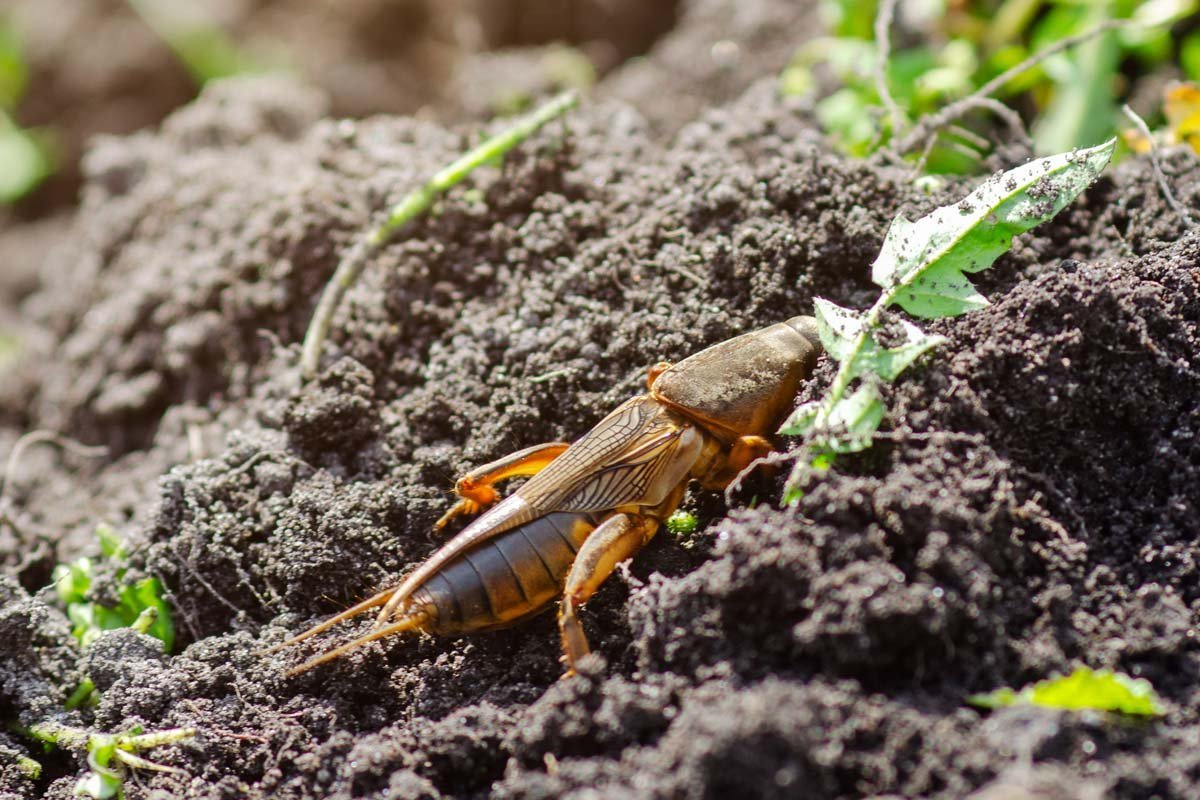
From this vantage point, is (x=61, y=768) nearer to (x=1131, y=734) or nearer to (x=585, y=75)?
(x=1131, y=734)

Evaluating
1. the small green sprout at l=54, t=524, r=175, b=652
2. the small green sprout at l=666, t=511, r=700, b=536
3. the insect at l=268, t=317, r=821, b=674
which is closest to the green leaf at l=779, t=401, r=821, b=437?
the insect at l=268, t=317, r=821, b=674

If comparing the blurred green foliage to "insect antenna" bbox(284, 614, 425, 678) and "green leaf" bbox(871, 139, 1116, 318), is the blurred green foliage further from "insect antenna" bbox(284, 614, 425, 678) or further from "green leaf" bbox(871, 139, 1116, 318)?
"insect antenna" bbox(284, 614, 425, 678)

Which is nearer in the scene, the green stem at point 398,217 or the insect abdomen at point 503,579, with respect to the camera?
the insect abdomen at point 503,579

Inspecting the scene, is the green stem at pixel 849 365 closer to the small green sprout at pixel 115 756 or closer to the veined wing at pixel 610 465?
the veined wing at pixel 610 465

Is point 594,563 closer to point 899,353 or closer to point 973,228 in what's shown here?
point 899,353

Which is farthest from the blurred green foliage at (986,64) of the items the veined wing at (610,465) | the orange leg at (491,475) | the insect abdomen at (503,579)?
the insect abdomen at (503,579)

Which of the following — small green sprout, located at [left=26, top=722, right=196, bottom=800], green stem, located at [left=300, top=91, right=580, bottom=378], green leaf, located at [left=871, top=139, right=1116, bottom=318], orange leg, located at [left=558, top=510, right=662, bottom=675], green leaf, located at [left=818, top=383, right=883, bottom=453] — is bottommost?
orange leg, located at [left=558, top=510, right=662, bottom=675]

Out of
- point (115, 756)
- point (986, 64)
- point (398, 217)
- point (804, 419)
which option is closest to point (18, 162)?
point (398, 217)

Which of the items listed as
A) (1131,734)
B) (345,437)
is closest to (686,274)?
(345,437)
